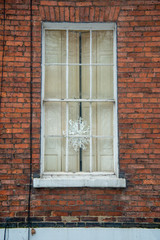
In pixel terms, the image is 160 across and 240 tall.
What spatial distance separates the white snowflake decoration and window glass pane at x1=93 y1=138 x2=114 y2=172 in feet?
0.58

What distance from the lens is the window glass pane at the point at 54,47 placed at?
13.3 feet

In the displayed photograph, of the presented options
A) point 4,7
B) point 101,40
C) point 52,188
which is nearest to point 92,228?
point 52,188

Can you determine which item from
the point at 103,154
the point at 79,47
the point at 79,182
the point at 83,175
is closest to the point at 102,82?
the point at 79,47

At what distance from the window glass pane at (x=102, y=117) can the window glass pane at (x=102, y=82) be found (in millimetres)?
153

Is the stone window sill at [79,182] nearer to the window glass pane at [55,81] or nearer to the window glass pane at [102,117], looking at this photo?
the window glass pane at [102,117]

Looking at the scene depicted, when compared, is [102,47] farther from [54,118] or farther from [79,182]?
[79,182]

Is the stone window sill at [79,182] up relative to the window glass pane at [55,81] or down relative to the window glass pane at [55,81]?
down

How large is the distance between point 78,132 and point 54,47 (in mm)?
1495

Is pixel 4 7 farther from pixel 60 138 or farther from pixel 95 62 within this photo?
pixel 60 138

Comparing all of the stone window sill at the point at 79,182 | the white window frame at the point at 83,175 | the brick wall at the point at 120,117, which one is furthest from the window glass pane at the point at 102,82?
the stone window sill at the point at 79,182

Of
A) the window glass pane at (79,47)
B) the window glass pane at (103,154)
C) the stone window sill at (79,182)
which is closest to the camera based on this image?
the stone window sill at (79,182)

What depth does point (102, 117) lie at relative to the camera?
4.02 metres

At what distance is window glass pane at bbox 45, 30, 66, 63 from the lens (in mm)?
4039

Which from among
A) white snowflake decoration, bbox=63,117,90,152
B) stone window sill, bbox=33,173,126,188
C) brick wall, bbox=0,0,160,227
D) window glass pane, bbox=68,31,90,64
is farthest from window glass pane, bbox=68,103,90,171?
window glass pane, bbox=68,31,90,64
